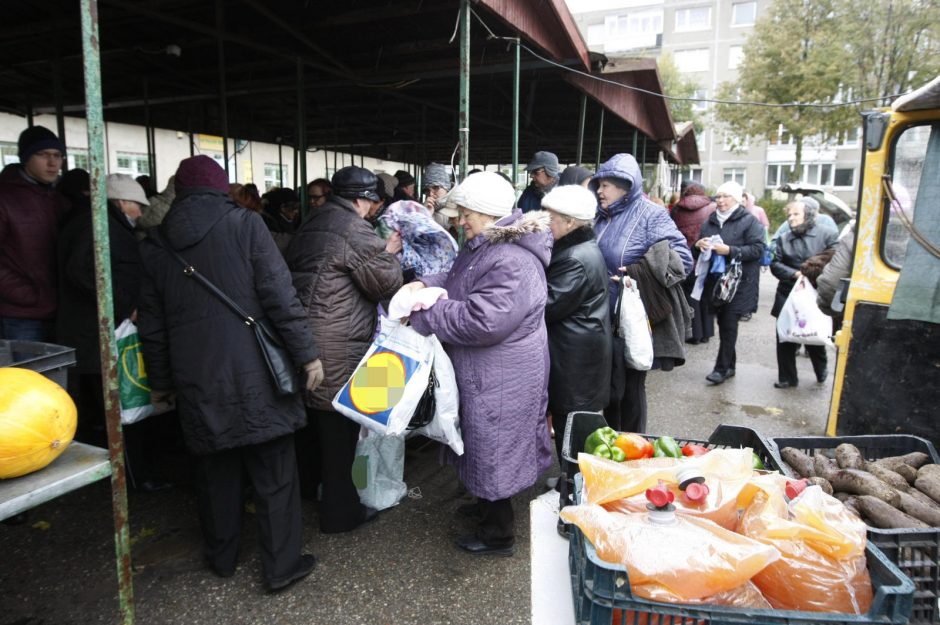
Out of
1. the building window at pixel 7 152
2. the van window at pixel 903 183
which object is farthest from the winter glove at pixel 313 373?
the building window at pixel 7 152

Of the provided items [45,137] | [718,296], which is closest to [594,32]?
[718,296]

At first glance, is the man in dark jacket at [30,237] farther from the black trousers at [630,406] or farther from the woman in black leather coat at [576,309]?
the black trousers at [630,406]

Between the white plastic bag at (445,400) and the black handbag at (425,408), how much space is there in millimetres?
17

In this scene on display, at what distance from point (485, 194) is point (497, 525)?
173 centimetres

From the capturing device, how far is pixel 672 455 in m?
1.98

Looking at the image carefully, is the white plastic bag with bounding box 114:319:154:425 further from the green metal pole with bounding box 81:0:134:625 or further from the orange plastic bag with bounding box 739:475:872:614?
the orange plastic bag with bounding box 739:475:872:614

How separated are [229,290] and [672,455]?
1.93 metres

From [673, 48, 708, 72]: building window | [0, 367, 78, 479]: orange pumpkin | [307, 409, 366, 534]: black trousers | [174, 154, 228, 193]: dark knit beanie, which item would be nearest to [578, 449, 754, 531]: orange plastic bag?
[0, 367, 78, 479]: orange pumpkin

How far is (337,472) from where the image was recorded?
127 inches

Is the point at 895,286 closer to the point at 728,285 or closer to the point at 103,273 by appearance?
the point at 728,285

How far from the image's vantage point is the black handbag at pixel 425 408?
2801 mm

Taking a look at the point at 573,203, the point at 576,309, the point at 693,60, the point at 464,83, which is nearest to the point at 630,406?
the point at 576,309

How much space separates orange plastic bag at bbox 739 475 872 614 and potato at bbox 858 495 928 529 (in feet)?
1.22

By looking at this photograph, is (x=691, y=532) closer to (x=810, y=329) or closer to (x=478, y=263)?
(x=478, y=263)
